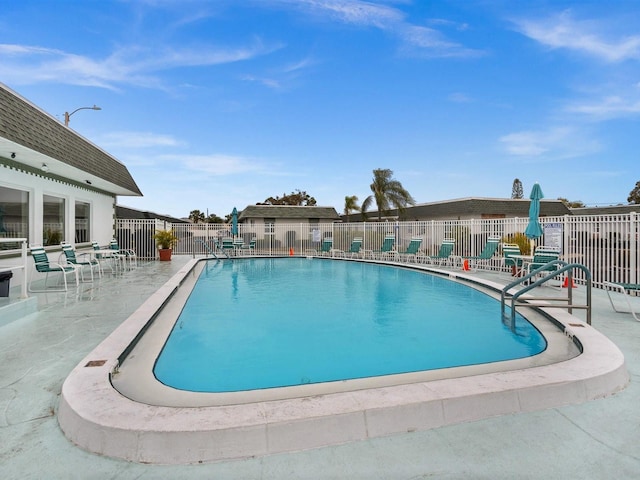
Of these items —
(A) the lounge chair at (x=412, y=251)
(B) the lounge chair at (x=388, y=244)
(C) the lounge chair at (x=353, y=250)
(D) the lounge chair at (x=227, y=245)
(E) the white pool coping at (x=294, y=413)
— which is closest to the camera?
(E) the white pool coping at (x=294, y=413)

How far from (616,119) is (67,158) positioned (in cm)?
2190

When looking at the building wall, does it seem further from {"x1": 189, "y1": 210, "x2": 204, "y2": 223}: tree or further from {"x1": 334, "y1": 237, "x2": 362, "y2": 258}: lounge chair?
{"x1": 189, "y1": 210, "x2": 204, "y2": 223}: tree

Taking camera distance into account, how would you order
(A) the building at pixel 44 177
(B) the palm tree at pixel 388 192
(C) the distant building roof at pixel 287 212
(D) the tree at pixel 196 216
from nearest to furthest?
(A) the building at pixel 44 177, (B) the palm tree at pixel 388 192, (C) the distant building roof at pixel 287 212, (D) the tree at pixel 196 216

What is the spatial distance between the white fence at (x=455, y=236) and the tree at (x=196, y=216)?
3682cm

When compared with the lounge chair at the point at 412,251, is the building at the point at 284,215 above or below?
above

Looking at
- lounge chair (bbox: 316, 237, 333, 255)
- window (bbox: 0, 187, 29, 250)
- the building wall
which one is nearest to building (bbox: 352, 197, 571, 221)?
lounge chair (bbox: 316, 237, 333, 255)

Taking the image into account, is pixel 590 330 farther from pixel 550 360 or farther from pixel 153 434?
pixel 153 434

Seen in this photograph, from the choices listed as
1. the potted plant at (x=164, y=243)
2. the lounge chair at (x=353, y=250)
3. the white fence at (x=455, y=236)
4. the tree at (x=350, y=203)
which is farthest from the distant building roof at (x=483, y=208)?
the potted plant at (x=164, y=243)

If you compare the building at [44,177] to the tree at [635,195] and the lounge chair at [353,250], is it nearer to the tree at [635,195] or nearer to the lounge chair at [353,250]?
the lounge chair at [353,250]

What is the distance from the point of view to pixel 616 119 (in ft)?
57.4

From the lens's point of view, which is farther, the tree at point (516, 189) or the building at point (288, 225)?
the tree at point (516, 189)

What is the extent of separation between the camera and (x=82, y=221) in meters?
13.1

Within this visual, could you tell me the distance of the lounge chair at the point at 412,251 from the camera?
15.6m

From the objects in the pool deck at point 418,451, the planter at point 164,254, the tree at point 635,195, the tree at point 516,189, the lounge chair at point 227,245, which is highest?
the tree at point 516,189
